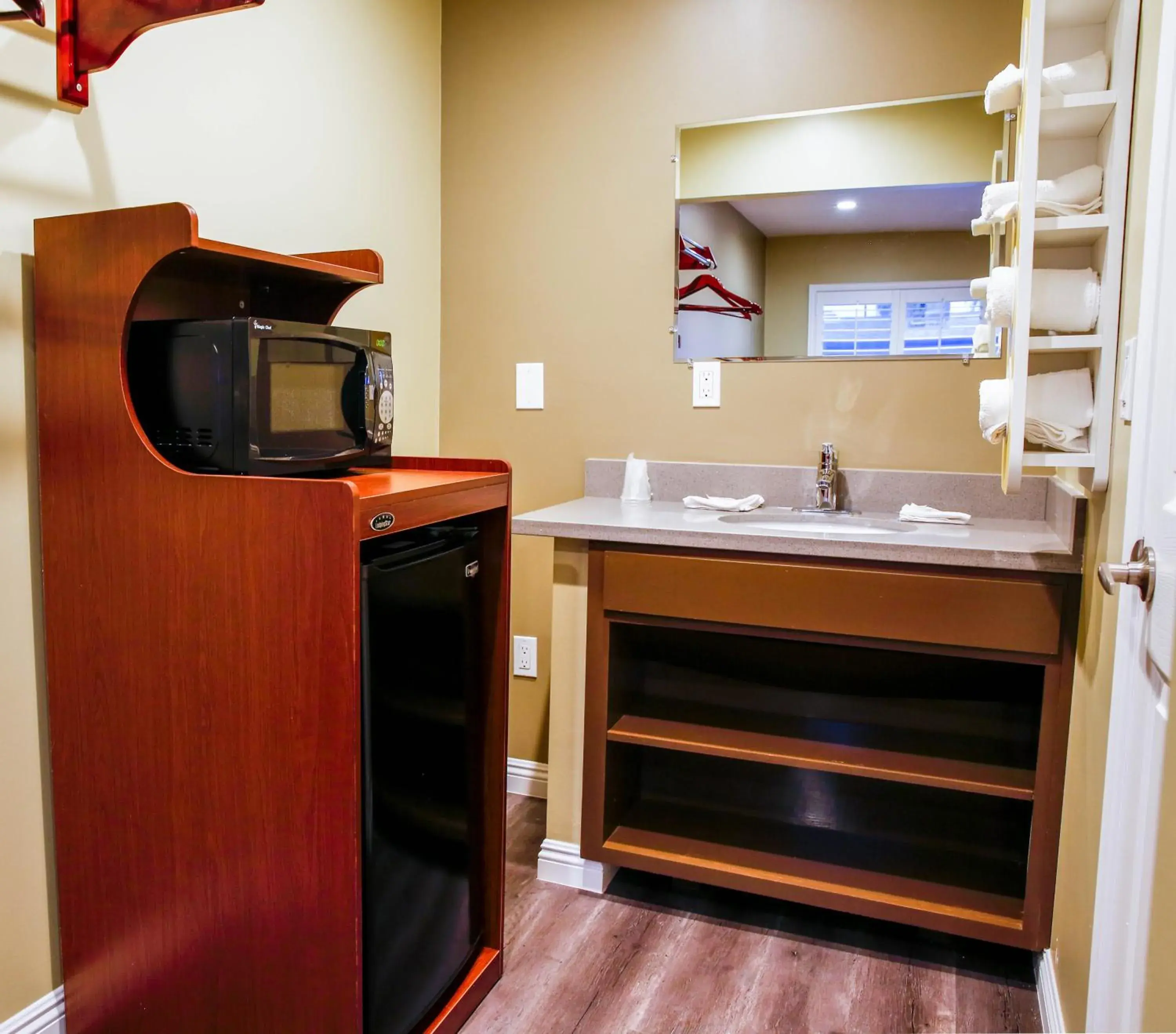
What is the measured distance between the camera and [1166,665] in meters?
0.97

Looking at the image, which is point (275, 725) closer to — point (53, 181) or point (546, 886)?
point (53, 181)

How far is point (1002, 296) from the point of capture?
153 cm

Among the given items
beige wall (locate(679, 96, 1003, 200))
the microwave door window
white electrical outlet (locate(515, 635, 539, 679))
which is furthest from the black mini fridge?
beige wall (locate(679, 96, 1003, 200))

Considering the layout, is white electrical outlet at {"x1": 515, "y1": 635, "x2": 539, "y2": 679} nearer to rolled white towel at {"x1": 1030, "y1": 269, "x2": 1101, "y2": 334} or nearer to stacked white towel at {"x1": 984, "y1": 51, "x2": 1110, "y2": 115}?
rolled white towel at {"x1": 1030, "y1": 269, "x2": 1101, "y2": 334}

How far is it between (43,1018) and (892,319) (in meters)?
2.25

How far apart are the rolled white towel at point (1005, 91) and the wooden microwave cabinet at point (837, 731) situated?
0.84m

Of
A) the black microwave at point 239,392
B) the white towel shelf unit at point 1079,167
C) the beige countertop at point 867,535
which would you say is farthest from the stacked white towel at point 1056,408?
the black microwave at point 239,392

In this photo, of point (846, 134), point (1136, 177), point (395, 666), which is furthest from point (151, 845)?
point (846, 134)

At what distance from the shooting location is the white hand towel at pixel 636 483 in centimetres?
245

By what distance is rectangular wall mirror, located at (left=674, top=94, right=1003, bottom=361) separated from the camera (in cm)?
217

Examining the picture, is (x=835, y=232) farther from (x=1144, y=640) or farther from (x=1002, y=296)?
(x=1144, y=640)

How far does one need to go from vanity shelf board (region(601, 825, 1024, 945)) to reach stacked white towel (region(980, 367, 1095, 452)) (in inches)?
37.4

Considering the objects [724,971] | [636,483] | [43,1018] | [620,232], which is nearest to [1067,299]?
[636,483]

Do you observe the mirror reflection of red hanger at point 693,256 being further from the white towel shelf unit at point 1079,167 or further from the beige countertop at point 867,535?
the white towel shelf unit at point 1079,167
